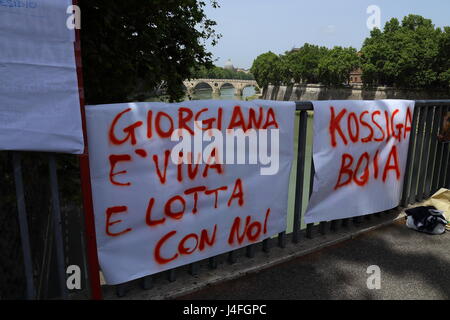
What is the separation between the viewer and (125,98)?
598cm

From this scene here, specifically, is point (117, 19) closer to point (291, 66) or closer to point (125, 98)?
point (125, 98)

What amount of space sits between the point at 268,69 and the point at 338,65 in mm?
26433

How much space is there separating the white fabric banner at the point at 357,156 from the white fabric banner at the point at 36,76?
1.95 m

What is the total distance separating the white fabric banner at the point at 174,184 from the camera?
2236 mm

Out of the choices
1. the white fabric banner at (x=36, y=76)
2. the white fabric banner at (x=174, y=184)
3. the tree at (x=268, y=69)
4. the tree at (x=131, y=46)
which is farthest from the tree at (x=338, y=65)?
the white fabric banner at (x=36, y=76)

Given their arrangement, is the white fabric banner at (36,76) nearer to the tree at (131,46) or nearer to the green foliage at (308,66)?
the tree at (131,46)

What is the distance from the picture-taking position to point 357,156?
3.46 metres

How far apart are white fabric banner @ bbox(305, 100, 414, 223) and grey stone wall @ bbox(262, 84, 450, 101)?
4480cm

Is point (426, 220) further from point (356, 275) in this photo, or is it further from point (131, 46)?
point (131, 46)

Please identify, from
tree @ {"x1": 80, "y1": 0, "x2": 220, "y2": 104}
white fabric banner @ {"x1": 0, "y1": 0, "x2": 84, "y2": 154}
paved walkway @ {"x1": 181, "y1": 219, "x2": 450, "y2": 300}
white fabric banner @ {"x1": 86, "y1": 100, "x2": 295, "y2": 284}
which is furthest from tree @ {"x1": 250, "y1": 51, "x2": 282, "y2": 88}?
white fabric banner @ {"x1": 0, "y1": 0, "x2": 84, "y2": 154}

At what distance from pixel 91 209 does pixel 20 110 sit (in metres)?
0.66
